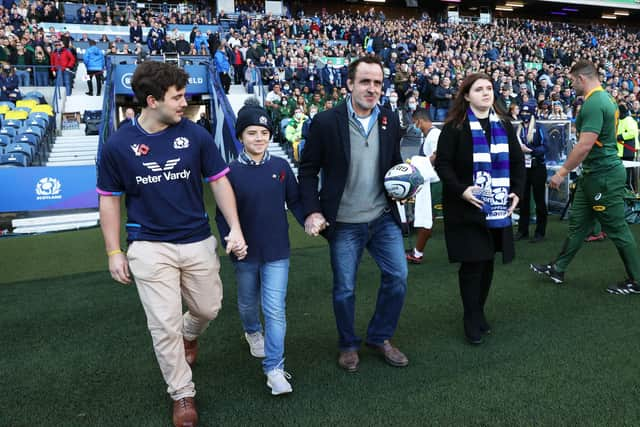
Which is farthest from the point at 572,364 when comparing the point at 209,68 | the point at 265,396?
the point at 209,68

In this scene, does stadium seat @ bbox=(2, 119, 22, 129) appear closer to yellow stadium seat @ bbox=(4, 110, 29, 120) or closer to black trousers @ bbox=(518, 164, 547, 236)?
yellow stadium seat @ bbox=(4, 110, 29, 120)

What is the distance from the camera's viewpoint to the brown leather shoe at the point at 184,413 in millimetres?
2611

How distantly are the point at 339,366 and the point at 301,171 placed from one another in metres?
1.25

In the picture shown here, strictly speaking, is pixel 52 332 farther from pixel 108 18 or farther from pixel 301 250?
pixel 108 18

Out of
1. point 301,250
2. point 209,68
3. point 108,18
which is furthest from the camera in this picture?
point 108,18

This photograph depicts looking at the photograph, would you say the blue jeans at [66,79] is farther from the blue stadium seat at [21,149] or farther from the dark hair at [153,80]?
the dark hair at [153,80]

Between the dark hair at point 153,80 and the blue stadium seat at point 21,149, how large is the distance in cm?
897

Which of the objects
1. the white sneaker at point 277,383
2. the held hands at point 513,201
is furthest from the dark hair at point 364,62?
the white sneaker at point 277,383

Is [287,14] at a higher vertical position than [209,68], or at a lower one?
higher

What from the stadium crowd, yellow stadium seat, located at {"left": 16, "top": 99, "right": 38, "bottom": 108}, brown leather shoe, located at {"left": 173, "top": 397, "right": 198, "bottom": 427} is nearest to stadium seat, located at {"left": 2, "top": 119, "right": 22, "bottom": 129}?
yellow stadium seat, located at {"left": 16, "top": 99, "right": 38, "bottom": 108}

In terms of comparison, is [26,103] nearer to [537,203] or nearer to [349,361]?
[537,203]

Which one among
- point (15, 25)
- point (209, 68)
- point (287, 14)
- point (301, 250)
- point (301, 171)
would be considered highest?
point (287, 14)

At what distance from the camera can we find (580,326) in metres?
3.84

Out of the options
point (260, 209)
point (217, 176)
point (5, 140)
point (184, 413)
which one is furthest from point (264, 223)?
point (5, 140)
